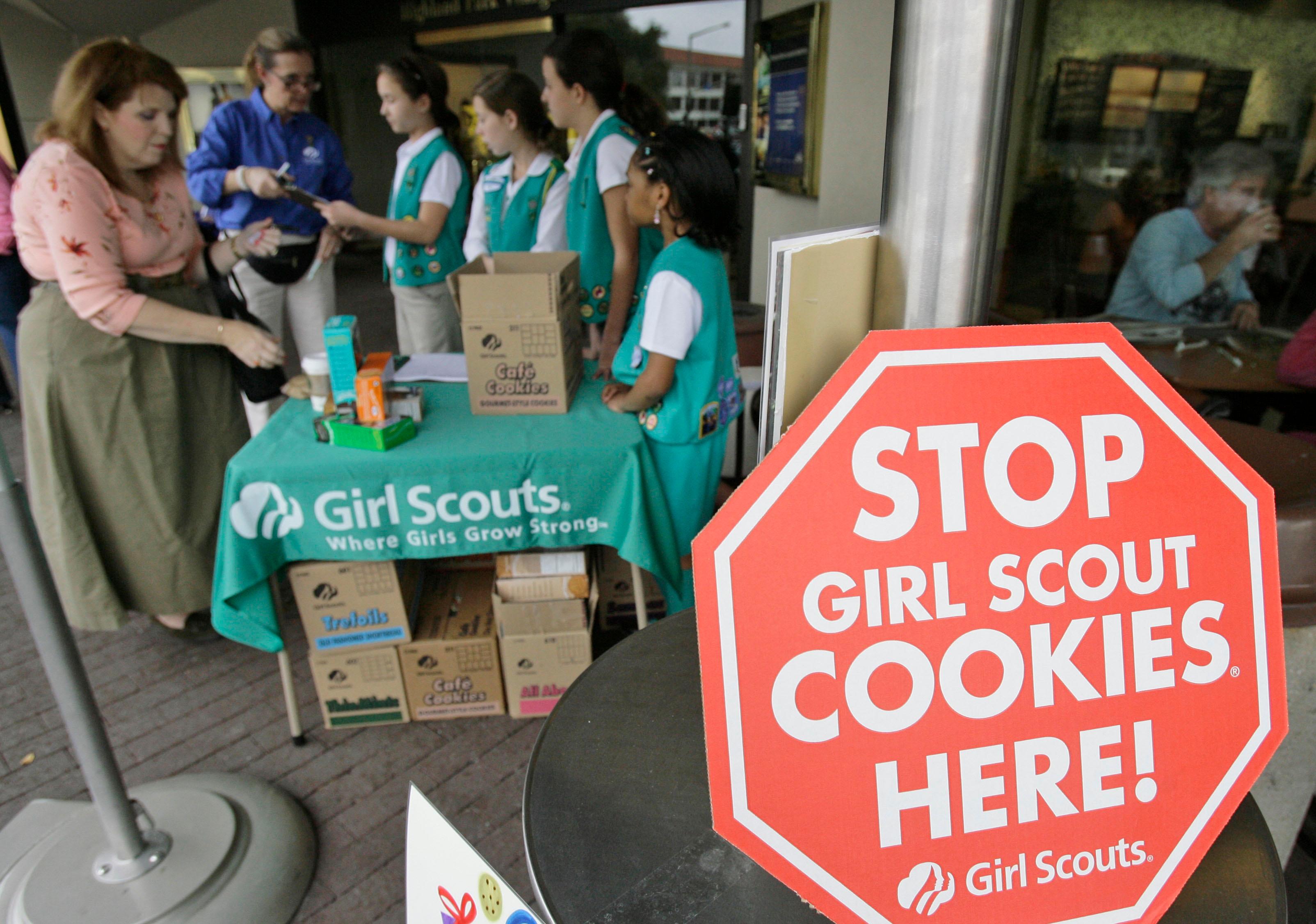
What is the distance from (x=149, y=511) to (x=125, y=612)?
0.34 meters

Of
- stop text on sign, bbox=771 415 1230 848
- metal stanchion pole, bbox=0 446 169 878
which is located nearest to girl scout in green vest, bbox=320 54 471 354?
metal stanchion pole, bbox=0 446 169 878

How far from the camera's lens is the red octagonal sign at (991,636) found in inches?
23.1

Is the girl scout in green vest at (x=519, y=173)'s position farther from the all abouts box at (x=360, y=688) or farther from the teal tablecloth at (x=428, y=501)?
the all abouts box at (x=360, y=688)

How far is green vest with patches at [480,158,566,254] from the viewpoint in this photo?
3.07 metres

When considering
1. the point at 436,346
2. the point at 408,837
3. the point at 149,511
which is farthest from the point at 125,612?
the point at 408,837

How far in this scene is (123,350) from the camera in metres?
2.22

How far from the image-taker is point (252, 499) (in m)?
1.92

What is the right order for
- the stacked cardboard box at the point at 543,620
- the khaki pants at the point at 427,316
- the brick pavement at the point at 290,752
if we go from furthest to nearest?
the khaki pants at the point at 427,316 → the stacked cardboard box at the point at 543,620 → the brick pavement at the point at 290,752

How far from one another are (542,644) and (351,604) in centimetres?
52

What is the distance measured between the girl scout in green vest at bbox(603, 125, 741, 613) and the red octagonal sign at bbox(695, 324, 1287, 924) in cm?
145

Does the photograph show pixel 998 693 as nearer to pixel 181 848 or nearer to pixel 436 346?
pixel 181 848

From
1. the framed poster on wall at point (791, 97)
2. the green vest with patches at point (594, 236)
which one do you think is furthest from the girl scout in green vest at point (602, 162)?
the framed poster on wall at point (791, 97)

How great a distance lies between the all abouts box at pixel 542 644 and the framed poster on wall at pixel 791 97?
3.64 m

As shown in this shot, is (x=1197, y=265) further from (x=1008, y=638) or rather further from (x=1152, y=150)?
(x=1008, y=638)
